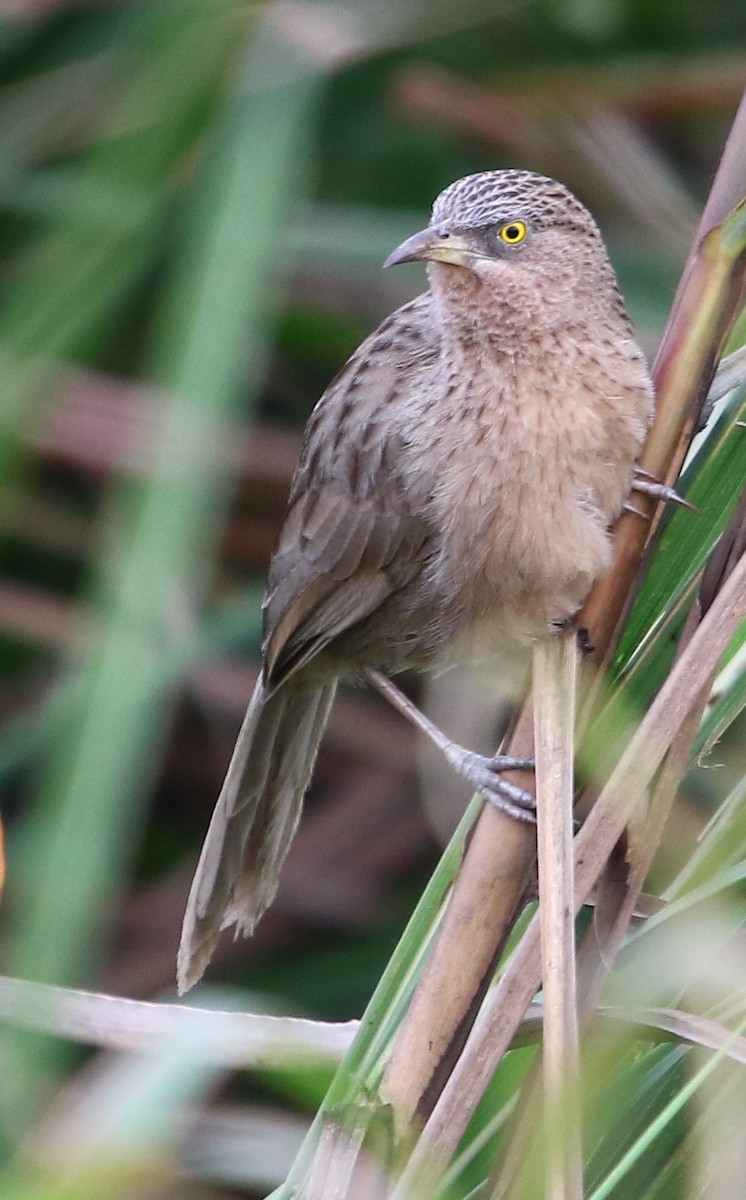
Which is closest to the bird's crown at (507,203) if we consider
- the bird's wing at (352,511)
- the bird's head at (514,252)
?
the bird's head at (514,252)

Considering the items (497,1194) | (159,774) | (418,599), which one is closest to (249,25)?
(418,599)

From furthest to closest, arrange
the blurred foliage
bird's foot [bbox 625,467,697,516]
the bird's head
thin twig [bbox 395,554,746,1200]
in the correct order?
the bird's head
bird's foot [bbox 625,467,697,516]
the blurred foliage
thin twig [bbox 395,554,746,1200]

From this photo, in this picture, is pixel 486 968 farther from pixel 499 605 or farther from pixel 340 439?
pixel 340 439

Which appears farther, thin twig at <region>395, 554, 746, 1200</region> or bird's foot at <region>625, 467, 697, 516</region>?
bird's foot at <region>625, 467, 697, 516</region>

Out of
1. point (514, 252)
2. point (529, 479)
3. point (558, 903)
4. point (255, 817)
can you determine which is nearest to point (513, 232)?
point (514, 252)

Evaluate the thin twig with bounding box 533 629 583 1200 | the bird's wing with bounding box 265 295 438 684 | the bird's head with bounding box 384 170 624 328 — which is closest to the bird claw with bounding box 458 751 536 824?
the thin twig with bounding box 533 629 583 1200

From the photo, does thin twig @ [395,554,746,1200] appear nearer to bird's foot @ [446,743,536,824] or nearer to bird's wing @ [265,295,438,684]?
bird's foot @ [446,743,536,824]
